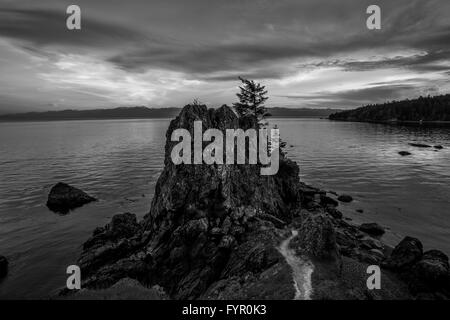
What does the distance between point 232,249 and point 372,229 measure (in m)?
25.1

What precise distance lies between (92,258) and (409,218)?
2000 inches

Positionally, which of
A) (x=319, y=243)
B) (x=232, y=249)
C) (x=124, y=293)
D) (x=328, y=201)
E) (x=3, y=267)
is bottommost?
(x=3, y=267)

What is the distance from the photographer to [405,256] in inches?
1276

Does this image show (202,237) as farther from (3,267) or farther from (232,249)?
(3,267)

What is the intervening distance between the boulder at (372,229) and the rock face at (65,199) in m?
53.1

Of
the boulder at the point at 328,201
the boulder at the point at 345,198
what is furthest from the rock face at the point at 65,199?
the boulder at the point at 345,198

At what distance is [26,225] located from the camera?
48.8 metres

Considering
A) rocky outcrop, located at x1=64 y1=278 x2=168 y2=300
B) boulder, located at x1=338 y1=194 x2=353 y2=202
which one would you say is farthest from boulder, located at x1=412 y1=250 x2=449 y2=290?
boulder, located at x1=338 y1=194 x2=353 y2=202

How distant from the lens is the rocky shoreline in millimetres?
26266

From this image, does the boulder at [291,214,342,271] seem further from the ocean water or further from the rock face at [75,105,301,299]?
the ocean water

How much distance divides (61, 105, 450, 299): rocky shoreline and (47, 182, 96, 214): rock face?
16.7 m

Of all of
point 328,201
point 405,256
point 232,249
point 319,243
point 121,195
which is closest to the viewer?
point 319,243

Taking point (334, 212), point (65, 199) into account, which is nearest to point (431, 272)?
point (334, 212)
